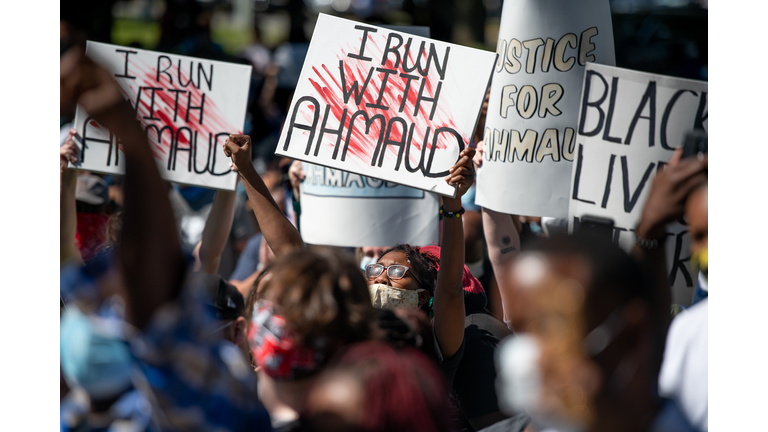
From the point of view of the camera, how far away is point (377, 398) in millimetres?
1316

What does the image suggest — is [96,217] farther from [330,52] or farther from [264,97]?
[264,97]

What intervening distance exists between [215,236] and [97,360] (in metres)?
1.51

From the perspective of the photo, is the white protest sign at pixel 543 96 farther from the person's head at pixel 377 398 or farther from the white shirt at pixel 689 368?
the person's head at pixel 377 398

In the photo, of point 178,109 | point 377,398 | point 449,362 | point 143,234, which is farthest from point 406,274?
point 178,109

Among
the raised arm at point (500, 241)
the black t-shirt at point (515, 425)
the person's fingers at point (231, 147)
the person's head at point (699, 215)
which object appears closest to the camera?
the person's head at point (699, 215)

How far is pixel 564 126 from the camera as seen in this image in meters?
2.88

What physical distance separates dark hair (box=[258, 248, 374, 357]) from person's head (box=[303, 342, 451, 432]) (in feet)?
0.49

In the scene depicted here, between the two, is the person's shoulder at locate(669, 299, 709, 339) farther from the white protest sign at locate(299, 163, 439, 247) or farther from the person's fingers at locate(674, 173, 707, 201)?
the white protest sign at locate(299, 163, 439, 247)

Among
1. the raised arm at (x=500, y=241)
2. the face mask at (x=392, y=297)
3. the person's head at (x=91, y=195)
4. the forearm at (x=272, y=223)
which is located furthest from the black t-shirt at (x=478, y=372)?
the person's head at (x=91, y=195)

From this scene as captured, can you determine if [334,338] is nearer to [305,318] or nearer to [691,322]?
[305,318]

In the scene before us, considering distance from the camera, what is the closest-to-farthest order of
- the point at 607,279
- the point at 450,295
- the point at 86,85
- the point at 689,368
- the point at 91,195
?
the point at 86,85, the point at 607,279, the point at 689,368, the point at 450,295, the point at 91,195

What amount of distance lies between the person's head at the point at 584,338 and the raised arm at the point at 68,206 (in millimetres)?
2031

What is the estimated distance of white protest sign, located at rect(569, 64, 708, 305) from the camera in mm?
2230

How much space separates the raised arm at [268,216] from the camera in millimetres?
2410
